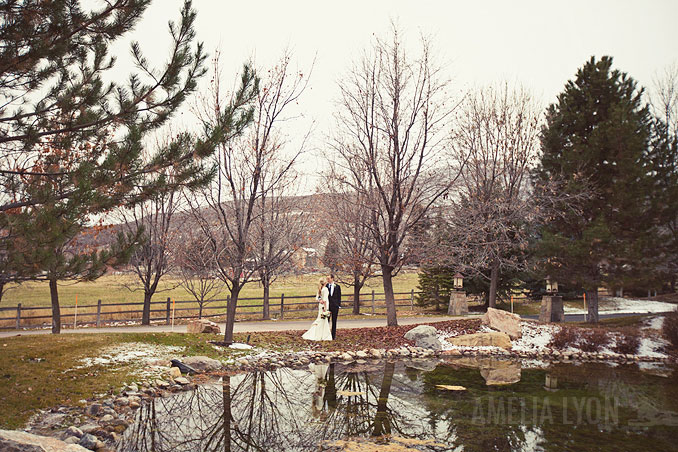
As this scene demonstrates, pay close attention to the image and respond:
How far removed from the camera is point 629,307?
85.5 ft

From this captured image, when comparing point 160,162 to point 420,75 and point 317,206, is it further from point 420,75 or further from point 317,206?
point 317,206

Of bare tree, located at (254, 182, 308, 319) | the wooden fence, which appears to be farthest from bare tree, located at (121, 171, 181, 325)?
bare tree, located at (254, 182, 308, 319)

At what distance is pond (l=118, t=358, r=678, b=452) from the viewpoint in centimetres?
628

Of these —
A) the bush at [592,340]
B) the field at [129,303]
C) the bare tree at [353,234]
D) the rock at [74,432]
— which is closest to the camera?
the rock at [74,432]

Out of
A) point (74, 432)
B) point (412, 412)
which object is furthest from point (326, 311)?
point (74, 432)

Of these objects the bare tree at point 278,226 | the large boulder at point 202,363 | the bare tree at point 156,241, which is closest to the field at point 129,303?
the bare tree at point 156,241

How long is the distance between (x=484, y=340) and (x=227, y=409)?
928 centimetres

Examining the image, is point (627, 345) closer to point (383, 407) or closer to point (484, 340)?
point (484, 340)

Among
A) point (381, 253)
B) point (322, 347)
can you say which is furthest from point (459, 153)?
point (322, 347)

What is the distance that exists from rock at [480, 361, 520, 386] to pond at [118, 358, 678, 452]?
0.07 metres

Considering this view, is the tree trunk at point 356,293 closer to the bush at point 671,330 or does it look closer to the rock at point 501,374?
the rock at point 501,374

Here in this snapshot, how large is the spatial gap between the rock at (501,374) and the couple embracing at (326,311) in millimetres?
4541

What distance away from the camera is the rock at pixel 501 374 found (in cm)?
1027

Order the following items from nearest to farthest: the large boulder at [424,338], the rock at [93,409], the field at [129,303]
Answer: the rock at [93,409] → the large boulder at [424,338] → the field at [129,303]
